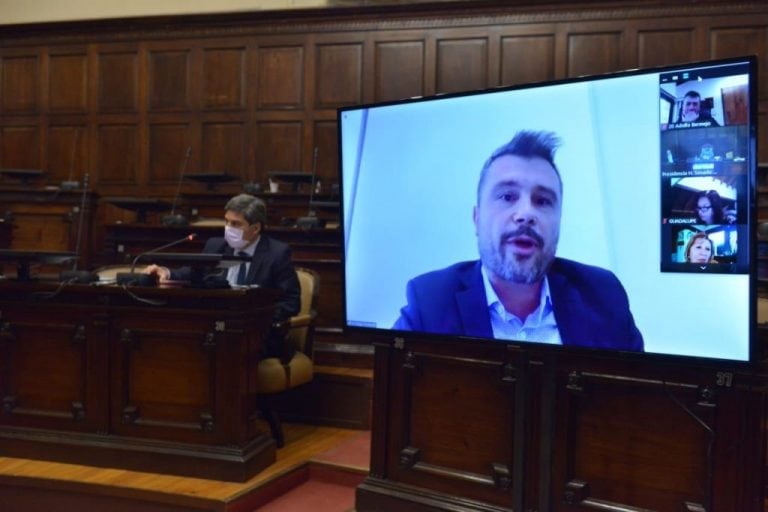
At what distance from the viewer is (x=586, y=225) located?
2.01 m

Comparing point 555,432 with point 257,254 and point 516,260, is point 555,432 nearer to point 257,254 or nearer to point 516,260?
point 516,260

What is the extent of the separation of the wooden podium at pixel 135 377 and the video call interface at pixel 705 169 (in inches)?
67.0

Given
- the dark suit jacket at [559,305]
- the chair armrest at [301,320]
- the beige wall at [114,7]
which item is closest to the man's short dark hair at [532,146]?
the dark suit jacket at [559,305]

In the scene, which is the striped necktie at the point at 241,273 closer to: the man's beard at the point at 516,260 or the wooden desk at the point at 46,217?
the man's beard at the point at 516,260

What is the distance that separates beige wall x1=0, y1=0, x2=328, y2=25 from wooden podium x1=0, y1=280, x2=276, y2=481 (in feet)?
13.8

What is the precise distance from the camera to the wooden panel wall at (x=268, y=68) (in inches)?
224

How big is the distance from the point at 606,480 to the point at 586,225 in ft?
2.64

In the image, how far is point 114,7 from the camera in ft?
23.3

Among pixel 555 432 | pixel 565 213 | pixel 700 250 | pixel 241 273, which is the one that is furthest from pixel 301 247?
pixel 700 250

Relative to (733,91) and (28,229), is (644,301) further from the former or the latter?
(28,229)

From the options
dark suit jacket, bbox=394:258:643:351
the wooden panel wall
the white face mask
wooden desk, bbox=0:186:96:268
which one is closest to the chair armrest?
the white face mask

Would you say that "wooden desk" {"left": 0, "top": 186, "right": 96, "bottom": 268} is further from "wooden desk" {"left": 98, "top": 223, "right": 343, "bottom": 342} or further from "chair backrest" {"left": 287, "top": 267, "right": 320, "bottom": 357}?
"chair backrest" {"left": 287, "top": 267, "right": 320, "bottom": 357}

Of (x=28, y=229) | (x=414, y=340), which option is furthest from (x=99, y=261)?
(x=414, y=340)

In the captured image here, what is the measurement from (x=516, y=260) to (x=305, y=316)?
1546 mm
